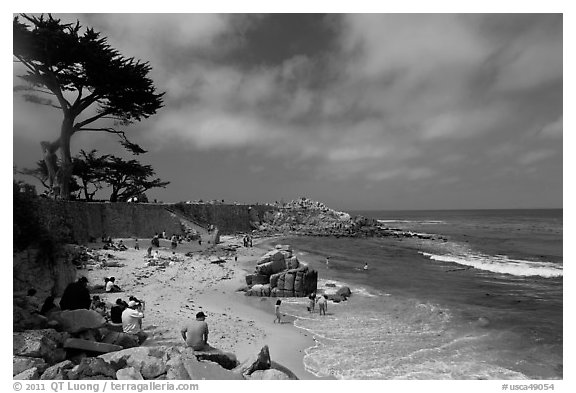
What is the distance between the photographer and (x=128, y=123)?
22.8 meters

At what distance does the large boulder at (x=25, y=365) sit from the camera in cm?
535

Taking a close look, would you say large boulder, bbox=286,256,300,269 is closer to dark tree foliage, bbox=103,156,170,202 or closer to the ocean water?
the ocean water

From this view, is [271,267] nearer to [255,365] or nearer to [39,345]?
[255,365]

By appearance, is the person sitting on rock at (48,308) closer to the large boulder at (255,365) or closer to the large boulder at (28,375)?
the large boulder at (28,375)

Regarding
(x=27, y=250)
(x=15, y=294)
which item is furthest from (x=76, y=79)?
(x=15, y=294)

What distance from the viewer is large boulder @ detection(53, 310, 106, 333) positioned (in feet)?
21.1

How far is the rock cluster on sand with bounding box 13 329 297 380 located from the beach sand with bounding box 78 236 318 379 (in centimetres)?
168

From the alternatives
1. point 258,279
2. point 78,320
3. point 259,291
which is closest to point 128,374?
point 78,320

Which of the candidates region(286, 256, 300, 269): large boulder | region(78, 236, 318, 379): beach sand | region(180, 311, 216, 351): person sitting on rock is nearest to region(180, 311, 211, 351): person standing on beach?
region(180, 311, 216, 351): person sitting on rock

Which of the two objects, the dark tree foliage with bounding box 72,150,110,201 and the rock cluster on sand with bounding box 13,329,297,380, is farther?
the dark tree foliage with bounding box 72,150,110,201

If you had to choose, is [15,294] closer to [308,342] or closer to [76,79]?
[308,342]

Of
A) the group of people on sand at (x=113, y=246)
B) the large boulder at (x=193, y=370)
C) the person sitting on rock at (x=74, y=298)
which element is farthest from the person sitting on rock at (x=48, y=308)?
the group of people on sand at (x=113, y=246)

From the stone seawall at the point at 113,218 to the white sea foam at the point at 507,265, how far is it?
87.5 feet

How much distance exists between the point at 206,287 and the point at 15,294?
29.7 feet
